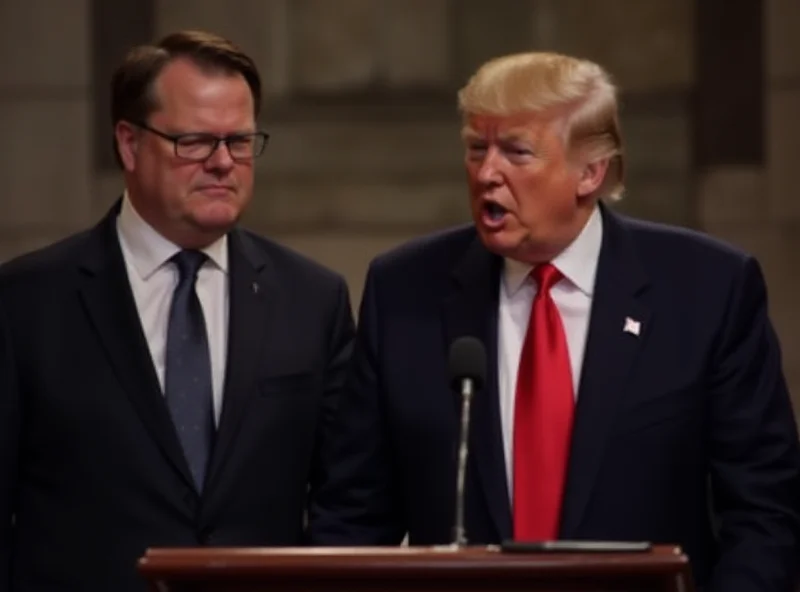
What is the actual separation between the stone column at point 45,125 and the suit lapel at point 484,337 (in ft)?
13.7

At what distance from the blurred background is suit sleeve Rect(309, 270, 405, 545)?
3.87 m

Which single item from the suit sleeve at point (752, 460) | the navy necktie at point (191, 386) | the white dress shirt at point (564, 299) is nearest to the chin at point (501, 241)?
the white dress shirt at point (564, 299)

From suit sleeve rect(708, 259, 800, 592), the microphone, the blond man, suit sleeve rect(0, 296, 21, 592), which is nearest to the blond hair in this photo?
the blond man

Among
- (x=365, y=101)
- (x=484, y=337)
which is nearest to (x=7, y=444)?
(x=484, y=337)

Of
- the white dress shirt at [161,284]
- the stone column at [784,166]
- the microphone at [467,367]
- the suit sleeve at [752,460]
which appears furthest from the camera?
the stone column at [784,166]

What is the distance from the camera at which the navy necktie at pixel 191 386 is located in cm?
497

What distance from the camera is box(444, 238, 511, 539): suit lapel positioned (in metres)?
4.57

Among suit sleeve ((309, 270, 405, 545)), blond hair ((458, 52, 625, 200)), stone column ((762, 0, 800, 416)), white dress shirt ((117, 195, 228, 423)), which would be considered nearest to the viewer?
blond hair ((458, 52, 625, 200))

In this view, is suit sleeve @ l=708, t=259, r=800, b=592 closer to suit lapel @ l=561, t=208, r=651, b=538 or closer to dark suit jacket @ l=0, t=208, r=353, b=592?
suit lapel @ l=561, t=208, r=651, b=538

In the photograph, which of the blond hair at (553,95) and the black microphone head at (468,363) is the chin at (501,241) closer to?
the blond hair at (553,95)

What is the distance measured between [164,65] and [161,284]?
452 millimetres

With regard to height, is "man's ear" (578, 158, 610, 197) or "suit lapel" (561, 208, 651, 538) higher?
"man's ear" (578, 158, 610, 197)

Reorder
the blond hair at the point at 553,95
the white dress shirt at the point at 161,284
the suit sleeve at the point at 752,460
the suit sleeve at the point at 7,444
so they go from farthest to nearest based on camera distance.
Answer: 1. the white dress shirt at the point at 161,284
2. the suit sleeve at the point at 7,444
3. the blond hair at the point at 553,95
4. the suit sleeve at the point at 752,460

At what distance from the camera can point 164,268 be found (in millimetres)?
5086
